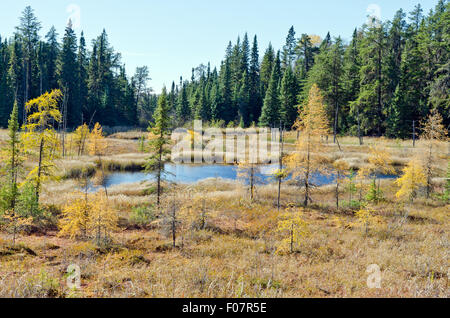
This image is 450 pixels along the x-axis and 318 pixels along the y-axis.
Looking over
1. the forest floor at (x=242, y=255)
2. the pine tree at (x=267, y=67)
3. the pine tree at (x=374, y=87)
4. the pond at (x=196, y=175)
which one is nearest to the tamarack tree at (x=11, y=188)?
the forest floor at (x=242, y=255)

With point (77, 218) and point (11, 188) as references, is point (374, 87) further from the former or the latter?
point (11, 188)

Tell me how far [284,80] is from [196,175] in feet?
140

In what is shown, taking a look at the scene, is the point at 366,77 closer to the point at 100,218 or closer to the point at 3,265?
the point at 100,218

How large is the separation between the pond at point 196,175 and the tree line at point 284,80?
20988 mm

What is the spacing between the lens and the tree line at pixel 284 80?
5191cm

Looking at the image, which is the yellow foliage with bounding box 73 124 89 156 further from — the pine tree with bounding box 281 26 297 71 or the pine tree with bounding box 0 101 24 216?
the pine tree with bounding box 281 26 297 71

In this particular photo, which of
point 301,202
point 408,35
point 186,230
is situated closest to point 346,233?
point 301,202

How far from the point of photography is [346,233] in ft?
53.9

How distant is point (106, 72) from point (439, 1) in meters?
92.1

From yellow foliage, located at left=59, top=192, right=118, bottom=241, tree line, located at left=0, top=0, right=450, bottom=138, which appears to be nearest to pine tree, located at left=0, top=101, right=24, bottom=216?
yellow foliage, located at left=59, top=192, right=118, bottom=241

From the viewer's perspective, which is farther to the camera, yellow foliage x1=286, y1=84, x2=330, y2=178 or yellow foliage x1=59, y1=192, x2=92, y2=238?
yellow foliage x1=286, y1=84, x2=330, y2=178

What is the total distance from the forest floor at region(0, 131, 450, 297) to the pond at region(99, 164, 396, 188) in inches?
286

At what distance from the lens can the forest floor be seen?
7496 millimetres

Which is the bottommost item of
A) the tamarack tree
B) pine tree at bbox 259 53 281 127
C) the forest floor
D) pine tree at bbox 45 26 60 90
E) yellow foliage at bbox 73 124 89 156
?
the forest floor
